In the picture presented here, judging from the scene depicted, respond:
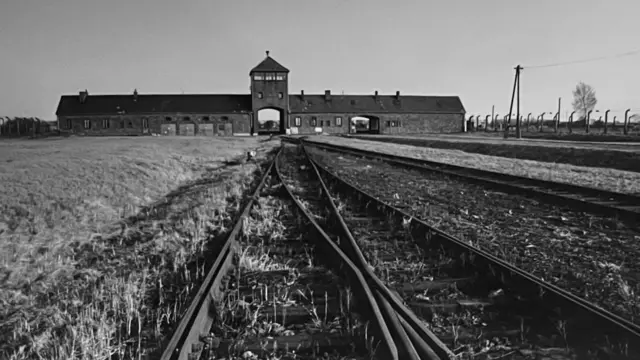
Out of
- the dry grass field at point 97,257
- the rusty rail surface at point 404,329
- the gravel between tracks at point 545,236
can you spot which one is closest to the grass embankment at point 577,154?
the gravel between tracks at point 545,236

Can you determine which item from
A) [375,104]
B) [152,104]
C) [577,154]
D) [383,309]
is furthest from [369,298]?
[375,104]

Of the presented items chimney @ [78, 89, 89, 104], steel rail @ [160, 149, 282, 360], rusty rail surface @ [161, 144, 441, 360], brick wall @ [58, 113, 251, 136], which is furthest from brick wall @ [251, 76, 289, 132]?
steel rail @ [160, 149, 282, 360]

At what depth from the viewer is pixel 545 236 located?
5711 millimetres

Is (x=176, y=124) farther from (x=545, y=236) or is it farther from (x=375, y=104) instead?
(x=545, y=236)

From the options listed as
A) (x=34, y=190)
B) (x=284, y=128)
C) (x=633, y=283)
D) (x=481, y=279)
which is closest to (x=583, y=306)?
(x=481, y=279)

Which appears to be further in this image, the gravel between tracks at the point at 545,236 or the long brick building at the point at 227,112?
the long brick building at the point at 227,112

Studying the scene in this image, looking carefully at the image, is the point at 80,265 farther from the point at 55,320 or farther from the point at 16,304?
the point at 55,320

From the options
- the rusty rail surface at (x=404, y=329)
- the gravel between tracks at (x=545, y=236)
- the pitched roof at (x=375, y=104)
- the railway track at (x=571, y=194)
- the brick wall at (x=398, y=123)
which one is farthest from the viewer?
the pitched roof at (x=375, y=104)

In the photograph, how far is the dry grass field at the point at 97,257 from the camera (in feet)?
9.62

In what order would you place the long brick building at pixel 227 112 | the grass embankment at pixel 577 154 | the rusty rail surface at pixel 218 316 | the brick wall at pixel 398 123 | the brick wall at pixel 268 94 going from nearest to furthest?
1. the rusty rail surface at pixel 218 316
2. the grass embankment at pixel 577 154
3. the long brick building at pixel 227 112
4. the brick wall at pixel 268 94
5. the brick wall at pixel 398 123

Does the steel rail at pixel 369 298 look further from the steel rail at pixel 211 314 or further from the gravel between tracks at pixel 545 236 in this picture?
the gravel between tracks at pixel 545 236

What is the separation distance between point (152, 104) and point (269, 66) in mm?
21618

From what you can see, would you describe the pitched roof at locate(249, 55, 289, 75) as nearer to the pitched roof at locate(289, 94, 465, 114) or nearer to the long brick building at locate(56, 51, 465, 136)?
the long brick building at locate(56, 51, 465, 136)

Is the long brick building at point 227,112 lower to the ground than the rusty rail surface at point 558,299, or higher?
higher
